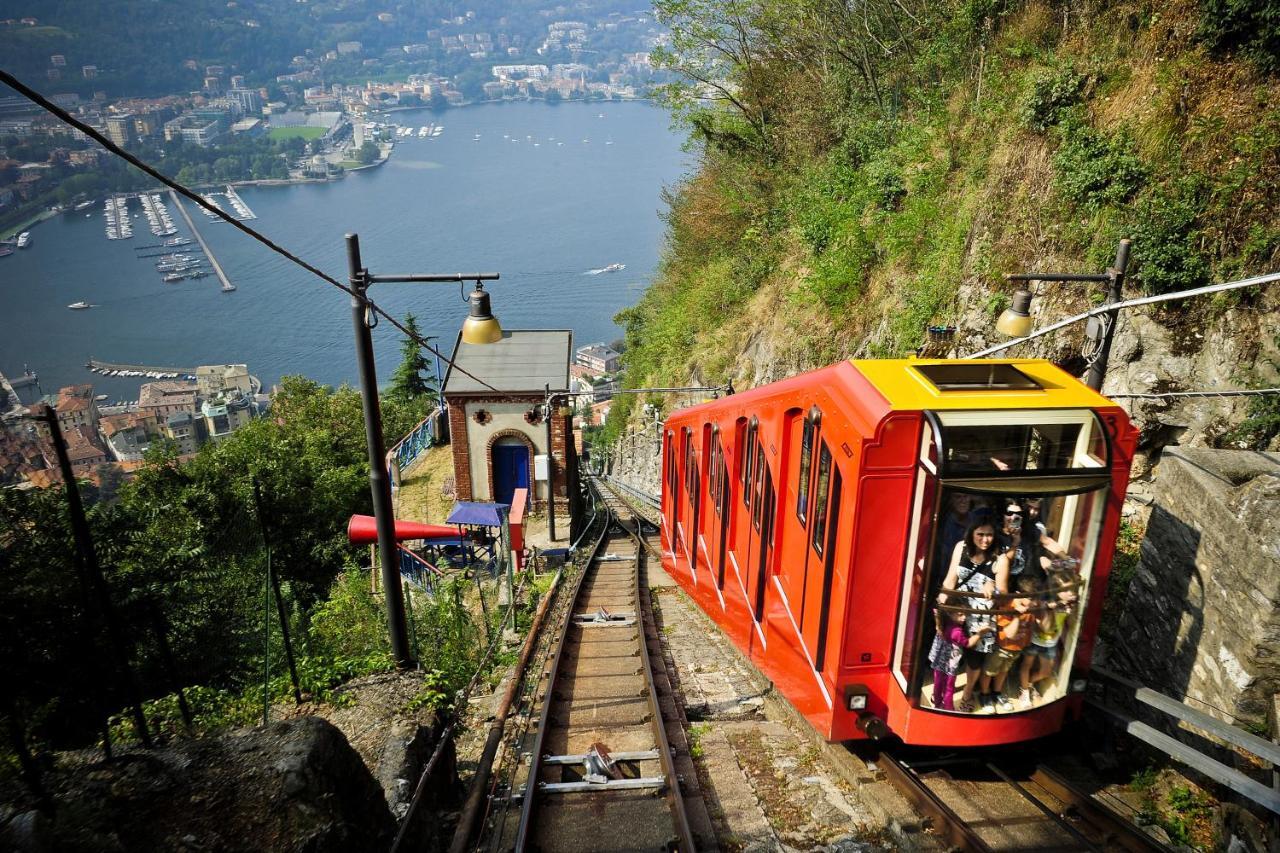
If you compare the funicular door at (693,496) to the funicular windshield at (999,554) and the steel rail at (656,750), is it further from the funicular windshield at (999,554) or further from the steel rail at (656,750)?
the funicular windshield at (999,554)

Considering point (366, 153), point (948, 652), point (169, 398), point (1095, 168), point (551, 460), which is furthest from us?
point (366, 153)

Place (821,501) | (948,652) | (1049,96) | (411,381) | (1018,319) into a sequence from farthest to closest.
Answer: (411,381) < (1049,96) < (1018,319) < (821,501) < (948,652)

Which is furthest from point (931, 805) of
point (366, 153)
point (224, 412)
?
point (366, 153)

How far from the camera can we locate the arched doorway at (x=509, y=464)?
2536 centimetres

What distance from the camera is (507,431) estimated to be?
25.2 metres

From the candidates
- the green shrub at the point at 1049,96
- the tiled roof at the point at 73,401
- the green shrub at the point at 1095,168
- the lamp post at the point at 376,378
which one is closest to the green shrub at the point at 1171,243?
the green shrub at the point at 1095,168

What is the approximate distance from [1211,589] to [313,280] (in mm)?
128869

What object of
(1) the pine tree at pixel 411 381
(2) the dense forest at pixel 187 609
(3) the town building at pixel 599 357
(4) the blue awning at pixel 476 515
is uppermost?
(2) the dense forest at pixel 187 609

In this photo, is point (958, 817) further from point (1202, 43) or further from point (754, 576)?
point (1202, 43)

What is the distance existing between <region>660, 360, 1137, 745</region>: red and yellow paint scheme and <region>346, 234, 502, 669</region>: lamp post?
354 cm

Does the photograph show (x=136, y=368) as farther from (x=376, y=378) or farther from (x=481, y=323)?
(x=481, y=323)

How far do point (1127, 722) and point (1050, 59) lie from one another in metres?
12.3

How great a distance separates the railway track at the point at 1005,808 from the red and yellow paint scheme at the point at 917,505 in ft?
1.70

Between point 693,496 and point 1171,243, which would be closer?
point 1171,243
